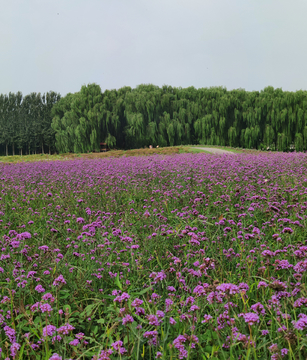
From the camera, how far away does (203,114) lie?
3272cm

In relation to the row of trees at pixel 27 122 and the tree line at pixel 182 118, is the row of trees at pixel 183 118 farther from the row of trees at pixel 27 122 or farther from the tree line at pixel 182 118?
the row of trees at pixel 27 122

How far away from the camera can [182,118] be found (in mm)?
32719

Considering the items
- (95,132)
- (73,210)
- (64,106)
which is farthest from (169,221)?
(64,106)

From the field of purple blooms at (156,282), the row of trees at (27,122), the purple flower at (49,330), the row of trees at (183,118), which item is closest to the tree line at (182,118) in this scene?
the row of trees at (183,118)

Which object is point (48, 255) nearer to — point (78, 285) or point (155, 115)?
point (78, 285)

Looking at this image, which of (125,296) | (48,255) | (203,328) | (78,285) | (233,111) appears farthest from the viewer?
(233,111)

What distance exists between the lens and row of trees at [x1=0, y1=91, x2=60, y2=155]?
4606 cm

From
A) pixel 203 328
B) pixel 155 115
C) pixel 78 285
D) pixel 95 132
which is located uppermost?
pixel 155 115

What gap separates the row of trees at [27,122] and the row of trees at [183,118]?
1348cm

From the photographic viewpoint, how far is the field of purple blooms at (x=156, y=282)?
156cm

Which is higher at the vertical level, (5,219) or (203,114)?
(203,114)

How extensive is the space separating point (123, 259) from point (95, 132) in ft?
97.9

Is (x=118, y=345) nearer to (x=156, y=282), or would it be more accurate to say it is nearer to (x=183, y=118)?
(x=156, y=282)

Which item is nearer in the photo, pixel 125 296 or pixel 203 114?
pixel 125 296
